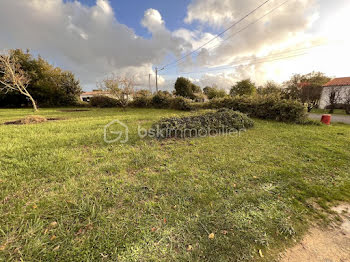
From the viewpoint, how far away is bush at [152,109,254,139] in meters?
5.21

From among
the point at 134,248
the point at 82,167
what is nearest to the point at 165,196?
the point at 134,248

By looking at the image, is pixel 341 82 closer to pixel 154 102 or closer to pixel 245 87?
pixel 245 87

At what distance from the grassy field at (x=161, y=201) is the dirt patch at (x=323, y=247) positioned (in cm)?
10

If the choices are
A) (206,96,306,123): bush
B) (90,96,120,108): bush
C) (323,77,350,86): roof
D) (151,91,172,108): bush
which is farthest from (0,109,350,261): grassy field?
(323,77,350,86): roof

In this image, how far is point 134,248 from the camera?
1.43 metres

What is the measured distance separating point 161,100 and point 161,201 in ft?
50.8

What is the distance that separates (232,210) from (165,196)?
99 cm

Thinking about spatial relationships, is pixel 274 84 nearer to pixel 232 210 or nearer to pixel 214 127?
pixel 214 127

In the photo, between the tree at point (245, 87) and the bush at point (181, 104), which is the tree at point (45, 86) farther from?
the tree at point (245, 87)

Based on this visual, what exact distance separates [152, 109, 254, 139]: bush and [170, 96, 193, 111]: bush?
292 inches

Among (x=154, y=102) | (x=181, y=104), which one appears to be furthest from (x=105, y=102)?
(x=181, y=104)

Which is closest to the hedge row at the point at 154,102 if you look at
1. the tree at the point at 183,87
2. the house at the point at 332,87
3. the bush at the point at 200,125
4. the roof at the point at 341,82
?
the bush at the point at 200,125

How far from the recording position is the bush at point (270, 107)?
7613 millimetres

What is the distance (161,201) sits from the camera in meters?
2.09
